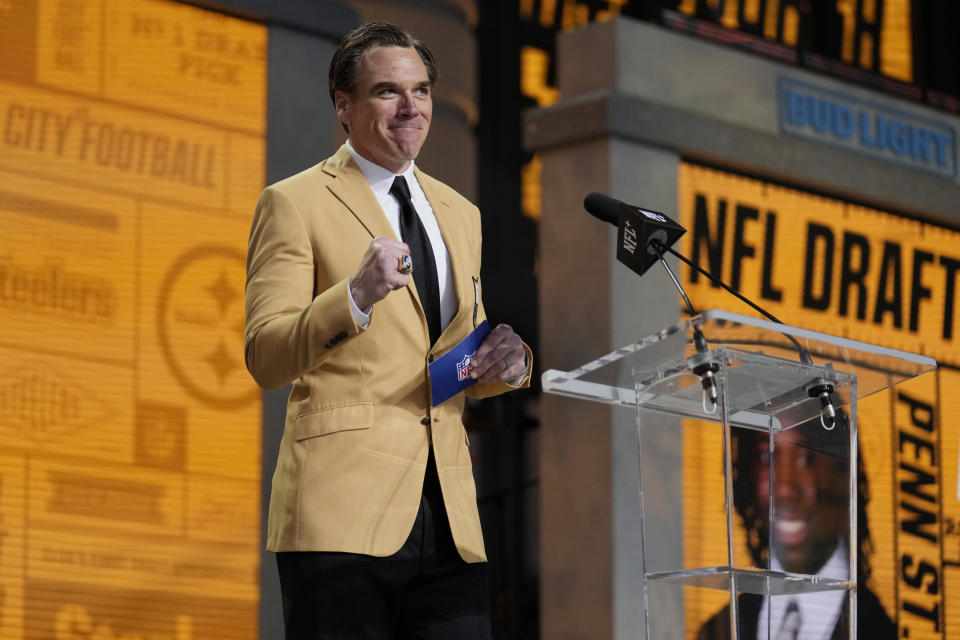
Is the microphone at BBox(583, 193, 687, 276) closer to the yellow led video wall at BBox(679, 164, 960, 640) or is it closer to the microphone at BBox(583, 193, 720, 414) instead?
the microphone at BBox(583, 193, 720, 414)

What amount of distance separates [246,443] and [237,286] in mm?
545

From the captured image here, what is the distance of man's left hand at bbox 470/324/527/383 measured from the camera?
2.26m

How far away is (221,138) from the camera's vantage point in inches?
209

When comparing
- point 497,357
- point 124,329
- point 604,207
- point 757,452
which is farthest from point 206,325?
point 497,357

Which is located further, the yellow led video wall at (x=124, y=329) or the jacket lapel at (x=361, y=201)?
the yellow led video wall at (x=124, y=329)

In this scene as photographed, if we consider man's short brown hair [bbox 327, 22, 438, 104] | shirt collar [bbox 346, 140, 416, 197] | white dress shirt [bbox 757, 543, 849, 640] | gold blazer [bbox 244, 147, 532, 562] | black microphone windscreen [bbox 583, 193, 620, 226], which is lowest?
white dress shirt [bbox 757, 543, 849, 640]

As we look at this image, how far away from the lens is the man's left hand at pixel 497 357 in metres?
2.26

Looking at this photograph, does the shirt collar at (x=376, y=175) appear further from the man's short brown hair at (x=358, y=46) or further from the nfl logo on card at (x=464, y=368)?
the nfl logo on card at (x=464, y=368)

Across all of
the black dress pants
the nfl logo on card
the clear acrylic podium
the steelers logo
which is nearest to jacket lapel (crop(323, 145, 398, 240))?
the nfl logo on card

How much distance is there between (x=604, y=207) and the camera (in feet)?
9.01

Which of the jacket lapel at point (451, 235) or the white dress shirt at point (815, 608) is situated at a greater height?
the jacket lapel at point (451, 235)

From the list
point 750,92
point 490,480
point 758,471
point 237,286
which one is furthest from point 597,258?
point 758,471

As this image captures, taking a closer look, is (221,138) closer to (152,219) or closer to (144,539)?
(152,219)

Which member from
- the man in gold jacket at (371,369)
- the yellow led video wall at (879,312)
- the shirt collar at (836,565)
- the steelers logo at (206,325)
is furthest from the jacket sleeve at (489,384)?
the yellow led video wall at (879,312)
